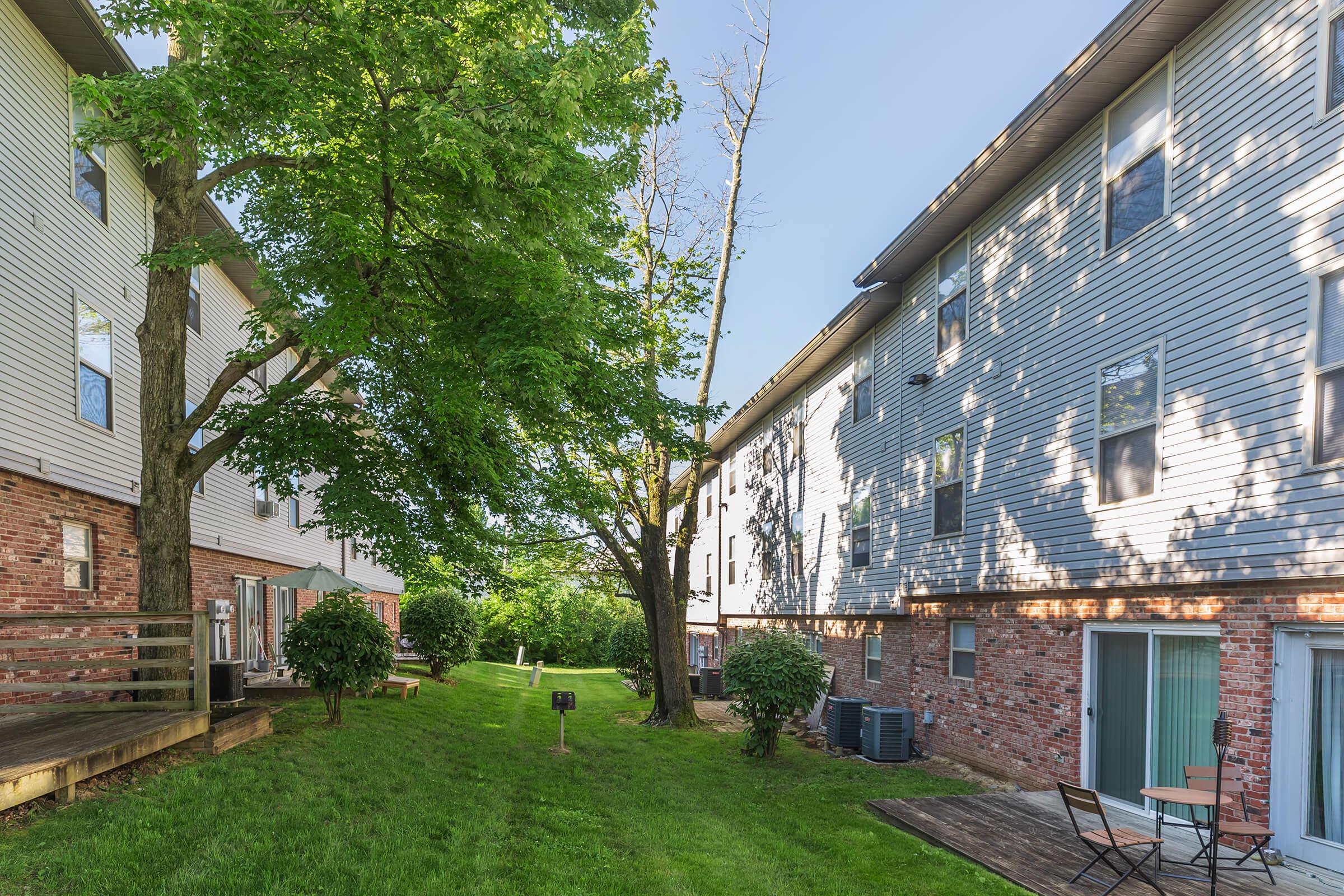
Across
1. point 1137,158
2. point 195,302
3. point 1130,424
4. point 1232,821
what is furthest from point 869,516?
point 195,302

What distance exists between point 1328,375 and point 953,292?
23.7 feet

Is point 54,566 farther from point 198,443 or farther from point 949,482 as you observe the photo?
point 949,482

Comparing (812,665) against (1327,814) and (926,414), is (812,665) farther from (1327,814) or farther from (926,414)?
(1327,814)

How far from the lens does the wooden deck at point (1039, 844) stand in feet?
21.5

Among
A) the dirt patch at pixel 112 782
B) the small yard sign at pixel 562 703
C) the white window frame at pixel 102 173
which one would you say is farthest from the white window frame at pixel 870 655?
the white window frame at pixel 102 173

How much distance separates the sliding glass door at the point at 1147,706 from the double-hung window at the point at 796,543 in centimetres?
1181

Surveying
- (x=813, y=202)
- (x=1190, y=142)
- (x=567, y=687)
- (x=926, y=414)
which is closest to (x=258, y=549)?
(x=567, y=687)

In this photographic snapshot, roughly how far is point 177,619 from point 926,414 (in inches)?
456

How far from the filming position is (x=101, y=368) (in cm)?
1230

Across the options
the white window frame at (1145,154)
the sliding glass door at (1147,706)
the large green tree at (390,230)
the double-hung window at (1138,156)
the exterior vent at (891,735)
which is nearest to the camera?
the sliding glass door at (1147,706)

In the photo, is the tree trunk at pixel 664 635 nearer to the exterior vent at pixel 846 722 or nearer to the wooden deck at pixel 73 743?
the exterior vent at pixel 846 722

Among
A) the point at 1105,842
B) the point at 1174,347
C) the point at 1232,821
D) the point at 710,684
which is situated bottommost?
the point at 710,684

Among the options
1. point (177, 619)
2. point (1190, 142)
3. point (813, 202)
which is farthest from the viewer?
point (813, 202)

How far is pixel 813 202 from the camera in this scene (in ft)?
124
